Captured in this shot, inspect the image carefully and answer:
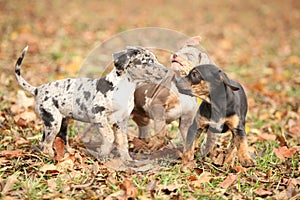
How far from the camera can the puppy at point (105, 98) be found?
14.9 feet

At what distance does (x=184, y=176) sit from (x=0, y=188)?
1.76m

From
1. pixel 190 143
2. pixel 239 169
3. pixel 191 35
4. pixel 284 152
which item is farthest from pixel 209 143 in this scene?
pixel 191 35

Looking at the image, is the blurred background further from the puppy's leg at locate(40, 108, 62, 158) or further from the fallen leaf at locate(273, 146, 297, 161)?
the puppy's leg at locate(40, 108, 62, 158)

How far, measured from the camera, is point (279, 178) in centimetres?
444

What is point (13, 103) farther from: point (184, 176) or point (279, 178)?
point (279, 178)

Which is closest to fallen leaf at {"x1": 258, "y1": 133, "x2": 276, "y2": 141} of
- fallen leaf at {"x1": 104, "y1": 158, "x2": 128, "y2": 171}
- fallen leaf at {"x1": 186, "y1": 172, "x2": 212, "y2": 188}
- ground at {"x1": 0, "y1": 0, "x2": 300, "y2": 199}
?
ground at {"x1": 0, "y1": 0, "x2": 300, "y2": 199}

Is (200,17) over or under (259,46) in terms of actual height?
over

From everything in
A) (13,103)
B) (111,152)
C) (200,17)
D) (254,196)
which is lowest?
(254,196)

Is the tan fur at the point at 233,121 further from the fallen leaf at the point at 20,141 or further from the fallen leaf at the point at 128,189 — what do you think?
the fallen leaf at the point at 20,141

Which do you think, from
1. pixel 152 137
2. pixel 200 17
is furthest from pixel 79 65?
pixel 200 17

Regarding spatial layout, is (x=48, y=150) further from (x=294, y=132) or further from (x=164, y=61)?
(x=164, y=61)

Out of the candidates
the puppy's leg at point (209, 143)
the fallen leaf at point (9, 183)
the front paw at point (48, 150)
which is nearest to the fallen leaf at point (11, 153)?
the front paw at point (48, 150)

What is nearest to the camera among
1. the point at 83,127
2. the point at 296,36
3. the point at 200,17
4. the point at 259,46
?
the point at 83,127

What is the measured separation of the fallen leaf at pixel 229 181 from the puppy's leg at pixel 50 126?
1.84 metres
